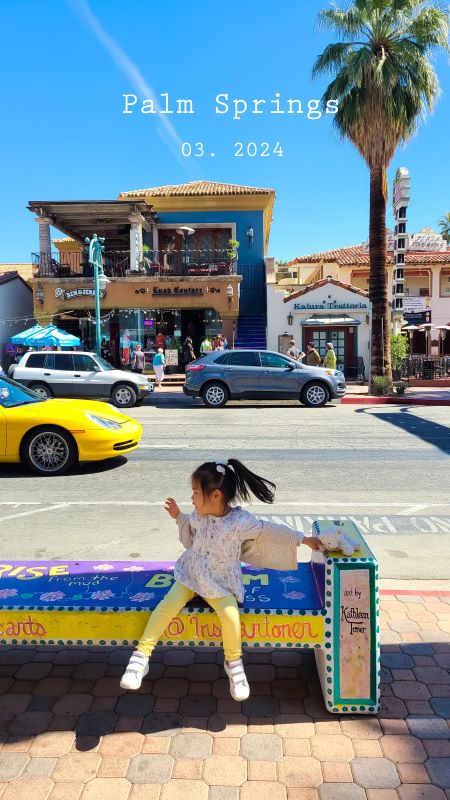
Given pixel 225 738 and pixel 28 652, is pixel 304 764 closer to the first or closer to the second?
pixel 225 738

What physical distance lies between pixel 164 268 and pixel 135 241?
5.48 ft

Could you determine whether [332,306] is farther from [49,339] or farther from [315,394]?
[49,339]

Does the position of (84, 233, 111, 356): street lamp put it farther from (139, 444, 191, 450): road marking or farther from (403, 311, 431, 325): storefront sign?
(403, 311, 431, 325): storefront sign

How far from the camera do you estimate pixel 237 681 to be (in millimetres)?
2801

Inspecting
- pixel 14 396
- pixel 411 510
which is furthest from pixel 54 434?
pixel 411 510

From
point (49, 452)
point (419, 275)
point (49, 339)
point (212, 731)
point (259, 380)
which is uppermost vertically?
point (419, 275)

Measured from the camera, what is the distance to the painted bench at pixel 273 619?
281 cm

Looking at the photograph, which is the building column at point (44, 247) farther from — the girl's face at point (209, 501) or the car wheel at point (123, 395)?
the girl's face at point (209, 501)

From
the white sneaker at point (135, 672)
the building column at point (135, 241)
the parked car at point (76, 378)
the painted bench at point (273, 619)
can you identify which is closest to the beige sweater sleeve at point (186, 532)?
the painted bench at point (273, 619)

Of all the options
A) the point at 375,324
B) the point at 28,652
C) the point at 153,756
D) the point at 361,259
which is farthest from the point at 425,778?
the point at 361,259

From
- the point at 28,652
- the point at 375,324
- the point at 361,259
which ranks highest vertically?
the point at 361,259

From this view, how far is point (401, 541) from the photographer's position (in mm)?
5398

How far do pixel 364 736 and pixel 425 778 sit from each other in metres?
0.33

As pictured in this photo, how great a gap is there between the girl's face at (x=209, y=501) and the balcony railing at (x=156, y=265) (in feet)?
74.4
